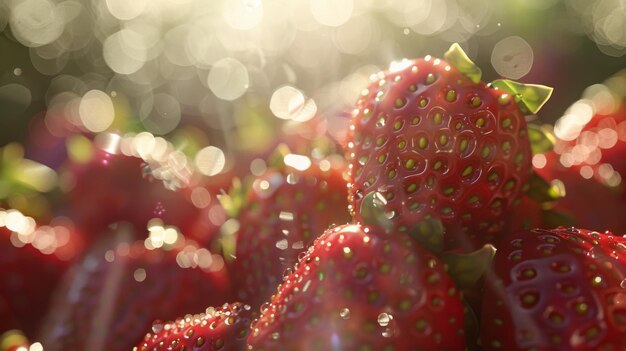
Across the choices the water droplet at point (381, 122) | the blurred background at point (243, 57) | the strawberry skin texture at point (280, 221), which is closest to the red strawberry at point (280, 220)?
the strawberry skin texture at point (280, 221)

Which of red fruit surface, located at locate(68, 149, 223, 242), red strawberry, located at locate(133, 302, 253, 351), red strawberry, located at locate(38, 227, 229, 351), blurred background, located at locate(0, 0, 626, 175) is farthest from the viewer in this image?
blurred background, located at locate(0, 0, 626, 175)

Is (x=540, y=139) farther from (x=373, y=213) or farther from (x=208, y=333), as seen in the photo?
(x=208, y=333)

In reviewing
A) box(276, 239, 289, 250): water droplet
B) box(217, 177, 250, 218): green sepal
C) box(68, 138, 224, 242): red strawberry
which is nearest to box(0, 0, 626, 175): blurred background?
box(68, 138, 224, 242): red strawberry

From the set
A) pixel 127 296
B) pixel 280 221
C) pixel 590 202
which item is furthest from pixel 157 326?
pixel 590 202

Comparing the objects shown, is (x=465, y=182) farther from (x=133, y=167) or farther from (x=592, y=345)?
(x=133, y=167)

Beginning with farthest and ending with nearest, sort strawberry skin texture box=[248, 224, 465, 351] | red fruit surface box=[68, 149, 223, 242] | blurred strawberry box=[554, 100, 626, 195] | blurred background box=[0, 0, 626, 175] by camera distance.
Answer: blurred background box=[0, 0, 626, 175]
red fruit surface box=[68, 149, 223, 242]
blurred strawberry box=[554, 100, 626, 195]
strawberry skin texture box=[248, 224, 465, 351]

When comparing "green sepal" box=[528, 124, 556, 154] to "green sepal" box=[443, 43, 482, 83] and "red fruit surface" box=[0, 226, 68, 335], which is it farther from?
"red fruit surface" box=[0, 226, 68, 335]

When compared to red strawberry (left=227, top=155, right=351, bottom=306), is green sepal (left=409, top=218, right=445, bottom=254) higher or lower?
higher
